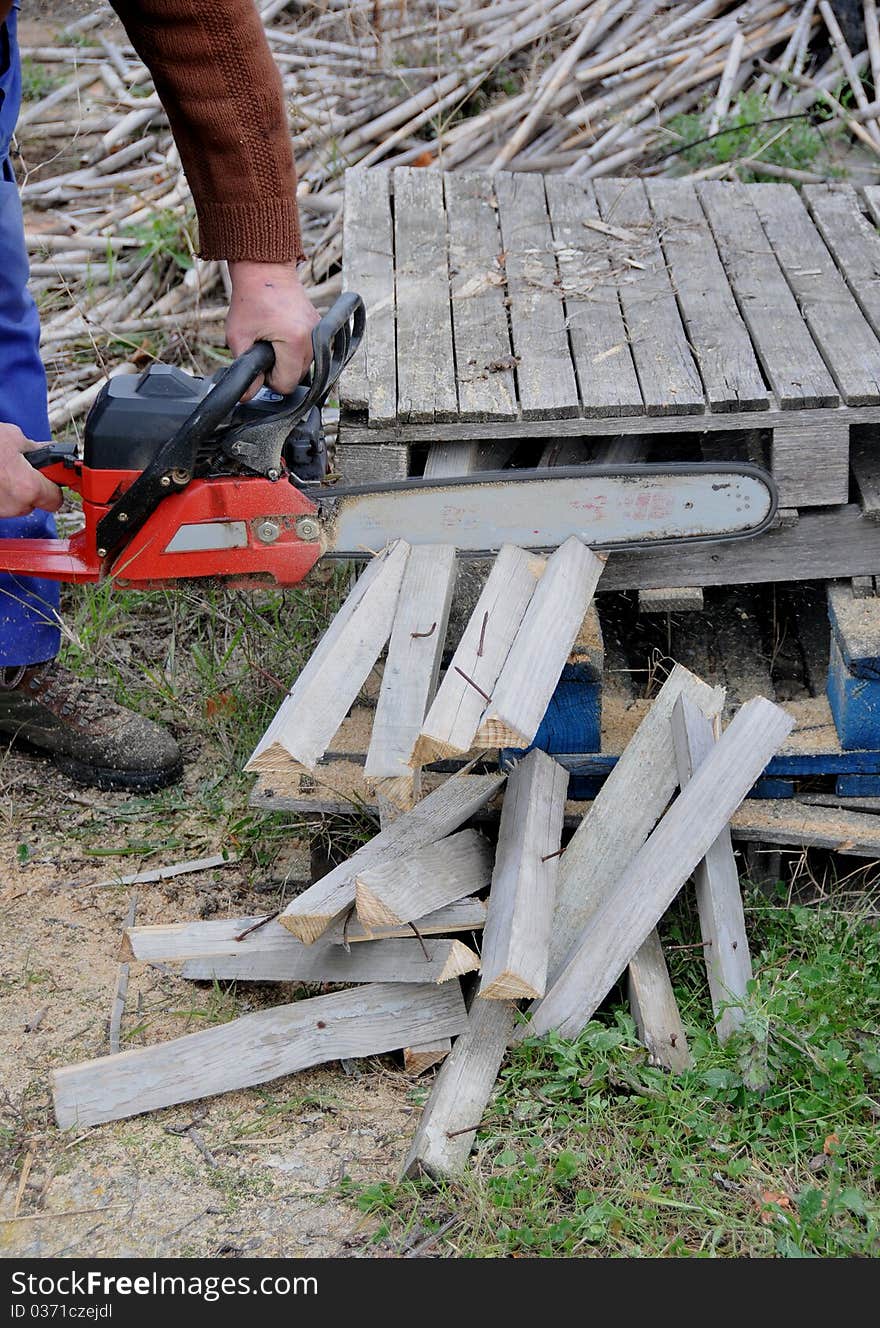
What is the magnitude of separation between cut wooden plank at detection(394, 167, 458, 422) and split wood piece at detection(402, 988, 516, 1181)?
123 centimetres

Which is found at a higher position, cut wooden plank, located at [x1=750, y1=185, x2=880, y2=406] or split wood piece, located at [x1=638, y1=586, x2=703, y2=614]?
cut wooden plank, located at [x1=750, y1=185, x2=880, y2=406]

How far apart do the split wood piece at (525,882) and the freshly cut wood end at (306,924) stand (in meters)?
0.29

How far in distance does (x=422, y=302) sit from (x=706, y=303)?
0.68m

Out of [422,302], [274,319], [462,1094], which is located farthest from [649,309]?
[462,1094]

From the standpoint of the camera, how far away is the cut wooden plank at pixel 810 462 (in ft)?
8.76

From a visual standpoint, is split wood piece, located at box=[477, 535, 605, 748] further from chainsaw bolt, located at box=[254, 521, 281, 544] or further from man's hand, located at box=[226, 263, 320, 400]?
man's hand, located at box=[226, 263, 320, 400]

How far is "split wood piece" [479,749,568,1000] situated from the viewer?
216 centimetres

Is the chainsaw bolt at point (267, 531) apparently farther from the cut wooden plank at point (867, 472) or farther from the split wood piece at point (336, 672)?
the cut wooden plank at point (867, 472)

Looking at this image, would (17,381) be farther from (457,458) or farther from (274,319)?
(457,458)

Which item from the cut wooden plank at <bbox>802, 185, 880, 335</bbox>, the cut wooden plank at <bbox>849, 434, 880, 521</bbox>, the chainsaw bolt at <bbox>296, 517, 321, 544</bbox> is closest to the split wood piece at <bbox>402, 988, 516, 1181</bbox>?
the chainsaw bolt at <bbox>296, 517, 321, 544</bbox>

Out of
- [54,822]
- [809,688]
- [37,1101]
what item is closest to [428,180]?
[809,688]

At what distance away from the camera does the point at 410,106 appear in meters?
5.05

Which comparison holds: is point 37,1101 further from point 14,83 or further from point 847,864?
point 14,83

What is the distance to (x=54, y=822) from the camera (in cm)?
321
